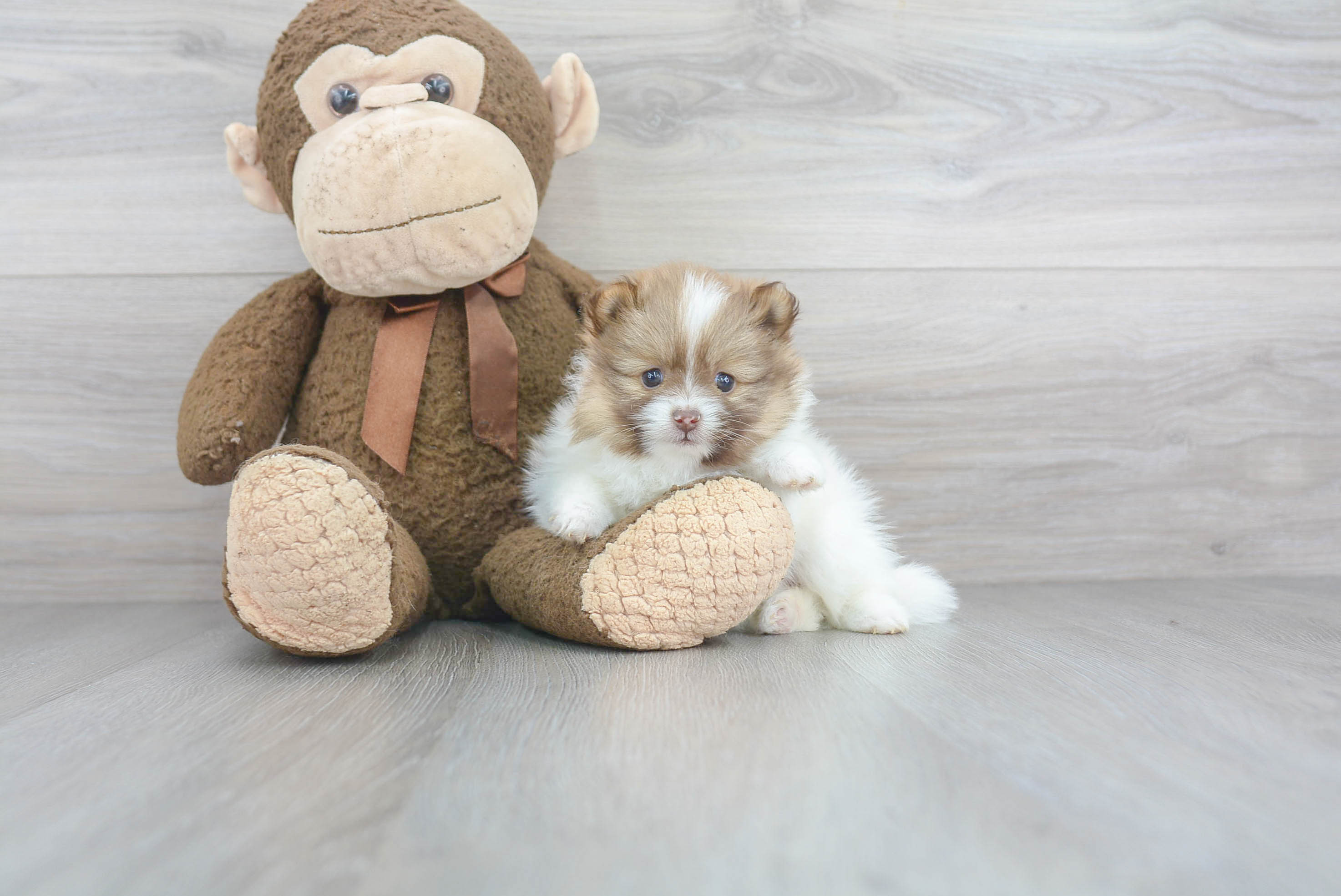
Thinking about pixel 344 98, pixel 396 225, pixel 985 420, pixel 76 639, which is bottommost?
pixel 76 639

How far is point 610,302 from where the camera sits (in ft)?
3.31

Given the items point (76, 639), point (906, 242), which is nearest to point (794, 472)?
point (906, 242)

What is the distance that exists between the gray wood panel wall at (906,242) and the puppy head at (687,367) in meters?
0.39

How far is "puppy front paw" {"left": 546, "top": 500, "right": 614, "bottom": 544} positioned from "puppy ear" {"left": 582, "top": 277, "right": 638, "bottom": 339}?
195 millimetres

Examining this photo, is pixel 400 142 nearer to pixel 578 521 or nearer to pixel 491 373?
pixel 491 373

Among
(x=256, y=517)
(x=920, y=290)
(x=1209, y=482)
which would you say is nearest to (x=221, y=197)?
(x=256, y=517)

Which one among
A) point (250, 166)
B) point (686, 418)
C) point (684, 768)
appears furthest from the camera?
point (250, 166)

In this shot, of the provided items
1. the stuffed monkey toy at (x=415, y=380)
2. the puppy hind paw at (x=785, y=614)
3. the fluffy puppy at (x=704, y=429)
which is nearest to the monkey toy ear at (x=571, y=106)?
the stuffed monkey toy at (x=415, y=380)

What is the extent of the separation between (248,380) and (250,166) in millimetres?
283

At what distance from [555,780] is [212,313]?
1.06 m

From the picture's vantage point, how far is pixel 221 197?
4.44ft

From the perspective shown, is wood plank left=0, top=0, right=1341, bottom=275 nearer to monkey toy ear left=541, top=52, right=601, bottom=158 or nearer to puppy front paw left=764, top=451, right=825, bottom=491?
monkey toy ear left=541, top=52, right=601, bottom=158

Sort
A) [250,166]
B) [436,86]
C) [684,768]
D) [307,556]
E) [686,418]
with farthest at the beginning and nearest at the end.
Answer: [250,166] < [436,86] < [686,418] < [307,556] < [684,768]

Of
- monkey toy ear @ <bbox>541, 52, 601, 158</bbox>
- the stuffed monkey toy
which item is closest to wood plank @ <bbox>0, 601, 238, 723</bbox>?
the stuffed monkey toy
